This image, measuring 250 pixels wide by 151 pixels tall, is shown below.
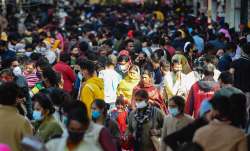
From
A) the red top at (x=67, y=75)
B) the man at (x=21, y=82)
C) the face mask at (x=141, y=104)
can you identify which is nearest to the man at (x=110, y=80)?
the red top at (x=67, y=75)

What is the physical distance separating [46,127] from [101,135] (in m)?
1.44

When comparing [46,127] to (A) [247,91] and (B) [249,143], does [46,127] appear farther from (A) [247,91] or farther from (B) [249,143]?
(A) [247,91]

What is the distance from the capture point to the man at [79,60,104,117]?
13.6m

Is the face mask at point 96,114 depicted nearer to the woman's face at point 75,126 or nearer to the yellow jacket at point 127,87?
the woman's face at point 75,126

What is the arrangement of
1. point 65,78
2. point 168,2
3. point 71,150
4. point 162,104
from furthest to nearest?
1. point 168,2
2. point 65,78
3. point 162,104
4. point 71,150

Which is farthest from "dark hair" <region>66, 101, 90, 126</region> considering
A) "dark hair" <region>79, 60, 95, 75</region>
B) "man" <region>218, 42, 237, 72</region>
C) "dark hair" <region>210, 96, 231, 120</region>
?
"man" <region>218, 42, 237, 72</region>

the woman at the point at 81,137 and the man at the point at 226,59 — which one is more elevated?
the woman at the point at 81,137

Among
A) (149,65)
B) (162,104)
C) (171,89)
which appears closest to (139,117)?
(162,104)

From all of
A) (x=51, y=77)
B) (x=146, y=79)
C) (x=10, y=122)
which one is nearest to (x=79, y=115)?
(x=10, y=122)

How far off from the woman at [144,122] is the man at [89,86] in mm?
1281

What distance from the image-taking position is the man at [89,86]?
1356 centimetres

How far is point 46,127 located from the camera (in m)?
10.1

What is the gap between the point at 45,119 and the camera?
10219mm

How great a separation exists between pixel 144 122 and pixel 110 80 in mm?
3543
